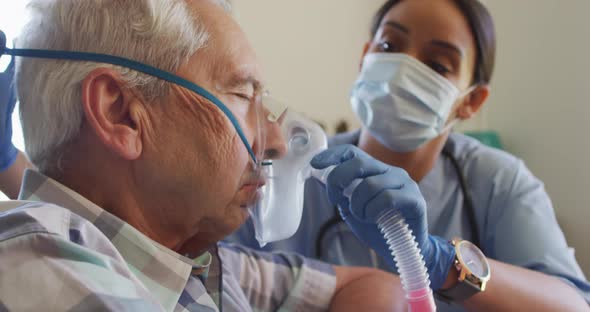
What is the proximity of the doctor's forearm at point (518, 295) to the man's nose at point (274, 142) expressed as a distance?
538 mm

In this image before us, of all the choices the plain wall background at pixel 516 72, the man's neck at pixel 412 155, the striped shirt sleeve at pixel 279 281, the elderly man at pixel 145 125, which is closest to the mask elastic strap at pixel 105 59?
the elderly man at pixel 145 125

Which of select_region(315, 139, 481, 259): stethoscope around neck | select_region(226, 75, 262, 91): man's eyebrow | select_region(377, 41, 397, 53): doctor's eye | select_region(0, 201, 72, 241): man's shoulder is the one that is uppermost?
select_region(226, 75, 262, 91): man's eyebrow

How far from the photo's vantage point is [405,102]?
1.43 metres

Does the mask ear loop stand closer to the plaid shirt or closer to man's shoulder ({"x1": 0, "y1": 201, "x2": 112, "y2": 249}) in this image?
the plaid shirt

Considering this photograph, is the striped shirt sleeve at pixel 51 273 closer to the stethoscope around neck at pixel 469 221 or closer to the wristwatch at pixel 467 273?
the wristwatch at pixel 467 273

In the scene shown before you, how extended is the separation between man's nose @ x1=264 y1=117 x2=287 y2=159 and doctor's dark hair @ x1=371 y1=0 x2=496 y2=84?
864 mm

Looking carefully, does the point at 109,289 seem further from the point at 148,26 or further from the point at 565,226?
the point at 565,226

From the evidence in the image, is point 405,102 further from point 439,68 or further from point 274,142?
Answer: point 274,142

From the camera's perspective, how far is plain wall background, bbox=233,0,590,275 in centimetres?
217

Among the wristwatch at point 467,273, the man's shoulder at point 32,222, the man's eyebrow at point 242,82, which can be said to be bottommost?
the wristwatch at point 467,273

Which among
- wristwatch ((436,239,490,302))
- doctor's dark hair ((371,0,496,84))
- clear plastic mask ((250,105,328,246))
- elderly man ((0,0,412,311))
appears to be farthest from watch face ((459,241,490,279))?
doctor's dark hair ((371,0,496,84))

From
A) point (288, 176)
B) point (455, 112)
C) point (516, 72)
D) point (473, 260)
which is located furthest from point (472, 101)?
point (516, 72)

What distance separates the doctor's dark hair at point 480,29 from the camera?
1452 mm

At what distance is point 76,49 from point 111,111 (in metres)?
0.11
